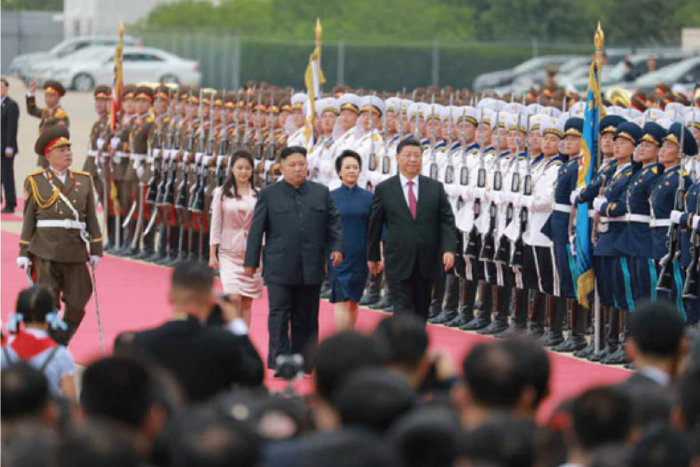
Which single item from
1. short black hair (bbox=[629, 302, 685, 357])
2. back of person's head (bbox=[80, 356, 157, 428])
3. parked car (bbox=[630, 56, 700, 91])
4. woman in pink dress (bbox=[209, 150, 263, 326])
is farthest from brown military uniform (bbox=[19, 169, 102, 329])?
parked car (bbox=[630, 56, 700, 91])

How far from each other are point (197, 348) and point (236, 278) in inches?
239

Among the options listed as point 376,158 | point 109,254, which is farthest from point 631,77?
point 376,158

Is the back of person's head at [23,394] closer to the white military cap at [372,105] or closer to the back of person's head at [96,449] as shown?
the back of person's head at [96,449]

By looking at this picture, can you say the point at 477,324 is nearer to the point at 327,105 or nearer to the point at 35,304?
the point at 327,105

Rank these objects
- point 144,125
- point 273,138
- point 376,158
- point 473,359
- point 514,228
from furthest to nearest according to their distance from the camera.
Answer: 1. point 144,125
2. point 273,138
3. point 376,158
4. point 514,228
5. point 473,359

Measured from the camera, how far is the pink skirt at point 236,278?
1341 centimetres

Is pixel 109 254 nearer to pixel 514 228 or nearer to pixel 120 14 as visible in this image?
pixel 514 228

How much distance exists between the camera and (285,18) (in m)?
57.9

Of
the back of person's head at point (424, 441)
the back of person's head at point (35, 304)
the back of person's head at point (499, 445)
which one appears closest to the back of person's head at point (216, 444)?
the back of person's head at point (424, 441)

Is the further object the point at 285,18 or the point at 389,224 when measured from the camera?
the point at 285,18

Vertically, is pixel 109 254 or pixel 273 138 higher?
pixel 273 138

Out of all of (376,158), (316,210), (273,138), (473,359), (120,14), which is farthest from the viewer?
(120,14)

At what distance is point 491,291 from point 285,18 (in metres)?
42.8

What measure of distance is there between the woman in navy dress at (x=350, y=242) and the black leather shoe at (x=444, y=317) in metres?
2.10
